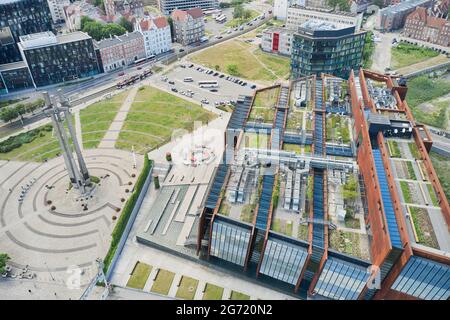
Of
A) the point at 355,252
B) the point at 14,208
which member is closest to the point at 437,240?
the point at 355,252

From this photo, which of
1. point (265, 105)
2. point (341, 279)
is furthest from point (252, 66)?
point (341, 279)

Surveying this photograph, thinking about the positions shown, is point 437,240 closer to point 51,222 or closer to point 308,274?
point 308,274

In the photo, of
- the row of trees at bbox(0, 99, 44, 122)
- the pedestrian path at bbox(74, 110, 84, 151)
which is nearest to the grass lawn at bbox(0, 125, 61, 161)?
the pedestrian path at bbox(74, 110, 84, 151)

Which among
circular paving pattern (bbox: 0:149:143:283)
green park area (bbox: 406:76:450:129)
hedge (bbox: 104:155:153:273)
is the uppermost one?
green park area (bbox: 406:76:450:129)

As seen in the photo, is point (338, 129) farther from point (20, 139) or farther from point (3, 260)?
point (20, 139)

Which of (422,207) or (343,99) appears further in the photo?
(343,99)

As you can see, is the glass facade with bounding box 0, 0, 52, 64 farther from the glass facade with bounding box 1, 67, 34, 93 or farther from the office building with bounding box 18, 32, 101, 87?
the glass facade with bounding box 1, 67, 34, 93
